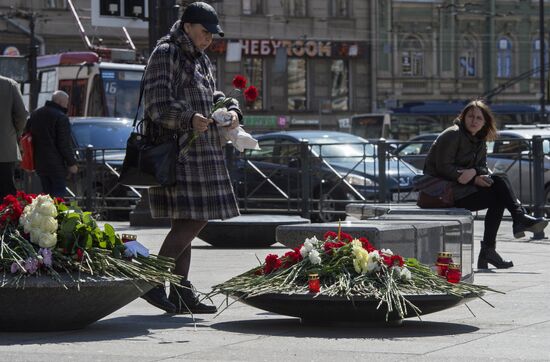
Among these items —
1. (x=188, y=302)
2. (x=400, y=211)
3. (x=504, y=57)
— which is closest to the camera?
(x=188, y=302)

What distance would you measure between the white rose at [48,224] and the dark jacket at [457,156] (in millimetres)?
5155

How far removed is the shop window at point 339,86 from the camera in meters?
65.6

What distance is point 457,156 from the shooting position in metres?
11.9

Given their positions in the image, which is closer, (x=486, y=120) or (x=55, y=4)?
(x=486, y=120)

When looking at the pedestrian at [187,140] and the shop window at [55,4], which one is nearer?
the pedestrian at [187,140]

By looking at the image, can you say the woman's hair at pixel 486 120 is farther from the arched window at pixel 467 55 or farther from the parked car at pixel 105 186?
the arched window at pixel 467 55

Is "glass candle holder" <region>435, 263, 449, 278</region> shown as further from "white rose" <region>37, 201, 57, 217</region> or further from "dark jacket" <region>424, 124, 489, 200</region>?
"dark jacket" <region>424, 124, 489, 200</region>

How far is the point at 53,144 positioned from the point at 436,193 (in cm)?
665

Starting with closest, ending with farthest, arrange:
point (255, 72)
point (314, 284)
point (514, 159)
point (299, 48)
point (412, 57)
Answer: point (314, 284)
point (514, 159)
point (255, 72)
point (299, 48)
point (412, 57)

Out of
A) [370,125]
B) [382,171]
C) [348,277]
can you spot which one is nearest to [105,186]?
[382,171]

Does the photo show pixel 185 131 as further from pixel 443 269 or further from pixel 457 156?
pixel 457 156

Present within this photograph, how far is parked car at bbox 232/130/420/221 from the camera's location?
795 inches

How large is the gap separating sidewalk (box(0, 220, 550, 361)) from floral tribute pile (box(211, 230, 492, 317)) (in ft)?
0.64

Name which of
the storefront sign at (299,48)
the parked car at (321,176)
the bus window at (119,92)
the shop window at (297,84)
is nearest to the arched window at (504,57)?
the storefront sign at (299,48)
